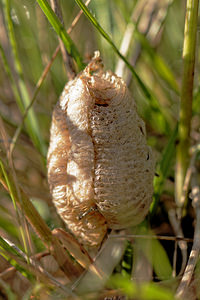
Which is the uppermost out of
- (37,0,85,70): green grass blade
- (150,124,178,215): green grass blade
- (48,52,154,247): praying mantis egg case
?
(37,0,85,70): green grass blade

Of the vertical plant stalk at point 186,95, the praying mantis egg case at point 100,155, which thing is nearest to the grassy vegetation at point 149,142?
the vertical plant stalk at point 186,95

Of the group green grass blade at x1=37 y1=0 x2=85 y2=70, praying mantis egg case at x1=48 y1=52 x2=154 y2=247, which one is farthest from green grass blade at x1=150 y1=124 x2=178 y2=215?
green grass blade at x1=37 y1=0 x2=85 y2=70

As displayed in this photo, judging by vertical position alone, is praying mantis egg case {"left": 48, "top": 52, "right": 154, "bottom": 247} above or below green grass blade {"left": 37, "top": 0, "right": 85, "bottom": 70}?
below

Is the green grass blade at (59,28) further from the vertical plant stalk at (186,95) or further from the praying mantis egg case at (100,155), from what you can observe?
the vertical plant stalk at (186,95)

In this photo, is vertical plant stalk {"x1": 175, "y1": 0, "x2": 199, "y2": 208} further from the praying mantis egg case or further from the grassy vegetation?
the praying mantis egg case

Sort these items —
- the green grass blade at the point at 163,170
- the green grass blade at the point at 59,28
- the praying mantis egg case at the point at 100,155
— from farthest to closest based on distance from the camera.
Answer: the green grass blade at the point at 163,170 → the green grass blade at the point at 59,28 → the praying mantis egg case at the point at 100,155

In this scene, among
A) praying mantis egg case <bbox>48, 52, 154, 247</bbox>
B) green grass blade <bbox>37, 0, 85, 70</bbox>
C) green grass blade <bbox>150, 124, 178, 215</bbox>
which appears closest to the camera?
praying mantis egg case <bbox>48, 52, 154, 247</bbox>

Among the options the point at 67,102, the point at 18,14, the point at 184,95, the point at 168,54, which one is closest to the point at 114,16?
the point at 168,54
